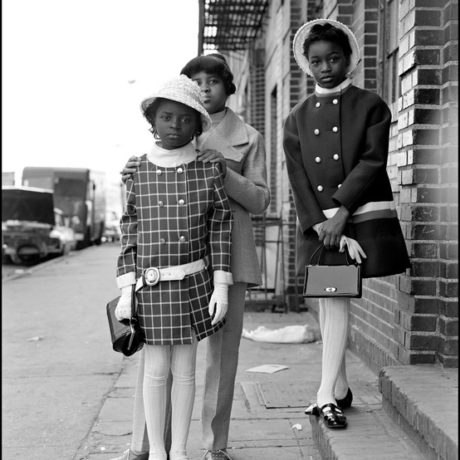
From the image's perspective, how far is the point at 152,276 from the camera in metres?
3.06

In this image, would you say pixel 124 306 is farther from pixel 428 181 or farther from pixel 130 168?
pixel 428 181

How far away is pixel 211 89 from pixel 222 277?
3.03 feet

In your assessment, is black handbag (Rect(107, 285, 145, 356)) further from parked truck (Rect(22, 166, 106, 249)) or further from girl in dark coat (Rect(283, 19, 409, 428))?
parked truck (Rect(22, 166, 106, 249))

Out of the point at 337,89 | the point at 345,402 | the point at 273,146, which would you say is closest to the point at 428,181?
the point at 337,89

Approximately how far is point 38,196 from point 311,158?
18.4m

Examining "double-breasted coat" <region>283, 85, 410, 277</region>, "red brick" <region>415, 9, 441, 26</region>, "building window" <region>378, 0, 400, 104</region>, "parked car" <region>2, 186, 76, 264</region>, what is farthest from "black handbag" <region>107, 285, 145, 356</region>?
"parked car" <region>2, 186, 76, 264</region>

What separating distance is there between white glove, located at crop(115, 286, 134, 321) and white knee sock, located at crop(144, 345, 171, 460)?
0.18 m

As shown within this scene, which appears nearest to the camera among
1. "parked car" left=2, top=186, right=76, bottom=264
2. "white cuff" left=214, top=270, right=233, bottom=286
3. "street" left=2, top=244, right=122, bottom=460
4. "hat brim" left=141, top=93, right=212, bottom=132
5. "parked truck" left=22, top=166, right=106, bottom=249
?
"hat brim" left=141, top=93, right=212, bottom=132

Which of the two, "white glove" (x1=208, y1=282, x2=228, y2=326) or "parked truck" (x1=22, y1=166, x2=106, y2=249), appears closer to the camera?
"white glove" (x1=208, y1=282, x2=228, y2=326)

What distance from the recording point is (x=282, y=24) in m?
9.78

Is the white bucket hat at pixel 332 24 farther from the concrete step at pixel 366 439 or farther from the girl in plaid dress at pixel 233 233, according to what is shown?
the concrete step at pixel 366 439

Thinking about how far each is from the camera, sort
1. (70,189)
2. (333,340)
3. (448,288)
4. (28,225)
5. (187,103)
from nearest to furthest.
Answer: (187,103), (333,340), (448,288), (28,225), (70,189)

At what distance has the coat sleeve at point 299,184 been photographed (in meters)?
3.31

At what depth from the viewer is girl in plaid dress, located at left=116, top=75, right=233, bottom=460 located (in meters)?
3.08
